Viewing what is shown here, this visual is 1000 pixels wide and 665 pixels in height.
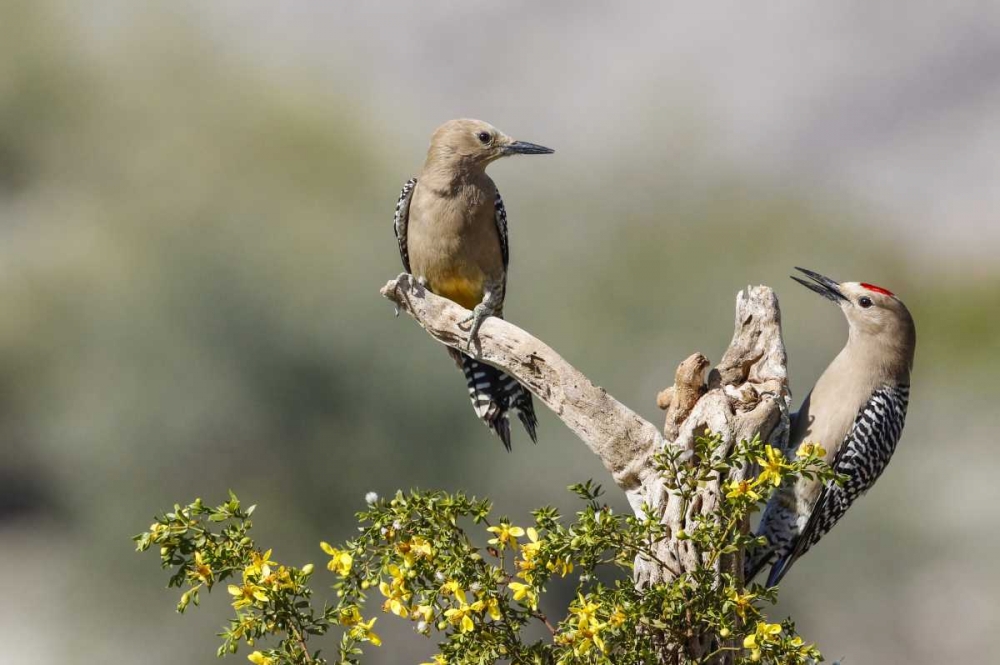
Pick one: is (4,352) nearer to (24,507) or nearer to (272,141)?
(24,507)

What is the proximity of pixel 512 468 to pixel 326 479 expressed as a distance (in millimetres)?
2227

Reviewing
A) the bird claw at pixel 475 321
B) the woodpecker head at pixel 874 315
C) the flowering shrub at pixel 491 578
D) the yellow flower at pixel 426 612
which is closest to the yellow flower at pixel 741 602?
the flowering shrub at pixel 491 578

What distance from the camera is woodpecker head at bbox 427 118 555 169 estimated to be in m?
5.27

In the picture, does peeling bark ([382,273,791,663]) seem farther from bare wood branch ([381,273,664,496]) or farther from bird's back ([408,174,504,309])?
bird's back ([408,174,504,309])

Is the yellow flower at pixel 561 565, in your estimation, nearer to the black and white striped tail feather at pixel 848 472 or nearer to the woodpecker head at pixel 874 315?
the black and white striped tail feather at pixel 848 472

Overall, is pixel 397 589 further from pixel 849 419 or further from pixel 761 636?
pixel 849 419

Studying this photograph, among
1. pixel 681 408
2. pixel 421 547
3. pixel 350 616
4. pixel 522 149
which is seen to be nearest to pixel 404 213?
pixel 522 149

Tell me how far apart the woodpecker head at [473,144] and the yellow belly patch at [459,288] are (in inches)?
22.7

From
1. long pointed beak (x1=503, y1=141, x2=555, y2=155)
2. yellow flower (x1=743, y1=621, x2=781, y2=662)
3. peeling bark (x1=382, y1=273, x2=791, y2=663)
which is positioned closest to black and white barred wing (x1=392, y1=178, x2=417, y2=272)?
long pointed beak (x1=503, y1=141, x2=555, y2=155)

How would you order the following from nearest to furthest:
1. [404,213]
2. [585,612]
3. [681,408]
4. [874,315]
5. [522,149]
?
[585,612] → [681,408] → [874,315] → [522,149] → [404,213]

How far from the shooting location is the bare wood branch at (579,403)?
392 cm

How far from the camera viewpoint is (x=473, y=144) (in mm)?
5277

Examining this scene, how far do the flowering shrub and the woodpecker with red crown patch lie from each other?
5.11ft

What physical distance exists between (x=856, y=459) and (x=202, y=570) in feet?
9.56
